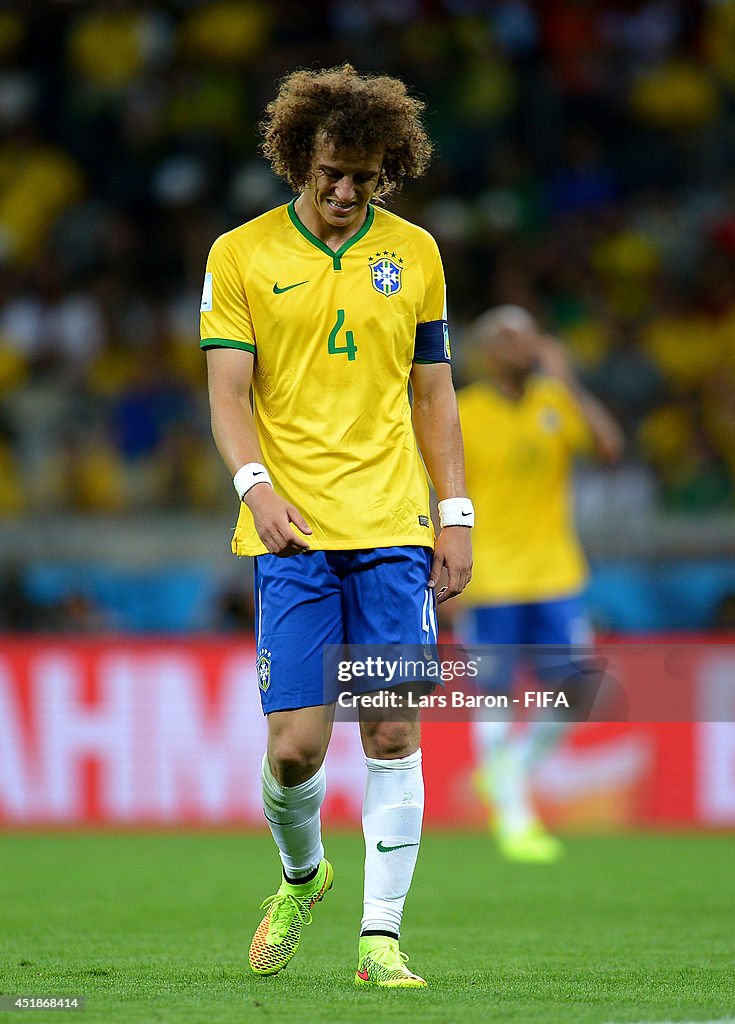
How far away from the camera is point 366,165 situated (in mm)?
4527

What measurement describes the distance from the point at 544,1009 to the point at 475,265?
35.4 ft

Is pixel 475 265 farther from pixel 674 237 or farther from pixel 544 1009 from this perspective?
pixel 544 1009

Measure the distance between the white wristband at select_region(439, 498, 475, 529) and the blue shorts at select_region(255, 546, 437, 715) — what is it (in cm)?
17

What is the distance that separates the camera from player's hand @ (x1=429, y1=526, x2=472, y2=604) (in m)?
4.61

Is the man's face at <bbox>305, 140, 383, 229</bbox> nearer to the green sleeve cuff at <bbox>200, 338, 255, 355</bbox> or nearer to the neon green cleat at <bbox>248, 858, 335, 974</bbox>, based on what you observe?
the green sleeve cuff at <bbox>200, 338, 255, 355</bbox>

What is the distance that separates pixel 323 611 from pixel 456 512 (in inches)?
19.2

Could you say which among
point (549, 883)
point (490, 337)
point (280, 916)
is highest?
point (490, 337)

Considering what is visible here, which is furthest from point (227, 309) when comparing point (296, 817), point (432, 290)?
point (296, 817)

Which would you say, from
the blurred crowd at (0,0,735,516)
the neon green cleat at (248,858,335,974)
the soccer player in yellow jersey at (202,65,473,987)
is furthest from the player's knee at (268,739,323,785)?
the blurred crowd at (0,0,735,516)

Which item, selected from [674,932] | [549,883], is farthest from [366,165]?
[549,883]

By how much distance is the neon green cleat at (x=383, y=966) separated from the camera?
4340 millimetres

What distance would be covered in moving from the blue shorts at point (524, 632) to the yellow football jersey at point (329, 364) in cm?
421

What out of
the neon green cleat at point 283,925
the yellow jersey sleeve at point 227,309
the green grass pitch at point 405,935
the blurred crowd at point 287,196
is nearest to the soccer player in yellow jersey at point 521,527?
the green grass pitch at point 405,935

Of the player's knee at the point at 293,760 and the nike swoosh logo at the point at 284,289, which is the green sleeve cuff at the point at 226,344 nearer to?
the nike swoosh logo at the point at 284,289
